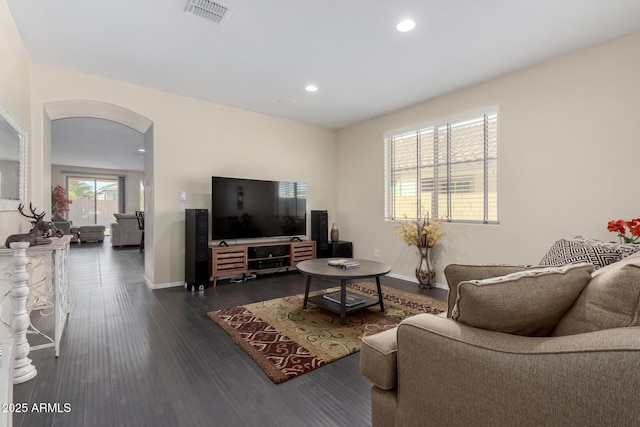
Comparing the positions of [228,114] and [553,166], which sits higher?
[228,114]

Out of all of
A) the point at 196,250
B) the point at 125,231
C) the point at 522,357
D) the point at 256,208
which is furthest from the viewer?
the point at 125,231

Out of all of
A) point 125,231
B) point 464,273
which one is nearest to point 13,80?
point 464,273

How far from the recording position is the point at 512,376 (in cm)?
81

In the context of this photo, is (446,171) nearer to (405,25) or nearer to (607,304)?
(405,25)

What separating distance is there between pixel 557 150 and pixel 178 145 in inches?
182

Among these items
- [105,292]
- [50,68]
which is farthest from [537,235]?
[50,68]

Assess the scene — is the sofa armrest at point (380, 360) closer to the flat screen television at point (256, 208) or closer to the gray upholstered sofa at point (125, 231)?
the flat screen television at point (256, 208)

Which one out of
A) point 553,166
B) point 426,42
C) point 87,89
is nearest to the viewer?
point 426,42

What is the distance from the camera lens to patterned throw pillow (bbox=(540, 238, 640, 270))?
5.43 feet

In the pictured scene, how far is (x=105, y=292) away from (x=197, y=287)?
3.80 ft

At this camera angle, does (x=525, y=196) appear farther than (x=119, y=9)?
Yes

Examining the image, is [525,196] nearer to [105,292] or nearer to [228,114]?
[228,114]

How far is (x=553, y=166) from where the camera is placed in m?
3.17

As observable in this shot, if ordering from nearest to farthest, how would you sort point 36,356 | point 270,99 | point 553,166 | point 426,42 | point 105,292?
point 36,356, point 426,42, point 553,166, point 105,292, point 270,99
